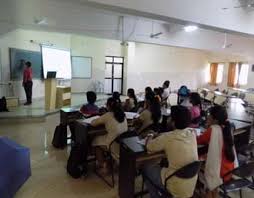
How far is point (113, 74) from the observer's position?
11719 millimetres

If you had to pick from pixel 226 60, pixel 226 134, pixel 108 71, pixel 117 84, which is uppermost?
pixel 226 60

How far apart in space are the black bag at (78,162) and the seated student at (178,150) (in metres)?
1.29

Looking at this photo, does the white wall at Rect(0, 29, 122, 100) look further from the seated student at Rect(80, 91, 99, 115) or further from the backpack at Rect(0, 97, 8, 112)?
the seated student at Rect(80, 91, 99, 115)

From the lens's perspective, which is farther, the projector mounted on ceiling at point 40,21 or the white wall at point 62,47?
the white wall at point 62,47

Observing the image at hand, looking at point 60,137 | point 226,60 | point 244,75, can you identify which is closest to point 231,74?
point 244,75

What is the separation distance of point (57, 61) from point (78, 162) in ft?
21.2

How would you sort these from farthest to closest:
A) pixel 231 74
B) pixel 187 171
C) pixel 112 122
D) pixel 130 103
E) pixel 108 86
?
pixel 108 86 < pixel 231 74 < pixel 130 103 < pixel 112 122 < pixel 187 171

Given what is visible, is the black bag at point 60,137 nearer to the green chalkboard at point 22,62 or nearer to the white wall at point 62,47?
the white wall at point 62,47

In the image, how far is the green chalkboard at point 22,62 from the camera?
23.8 ft

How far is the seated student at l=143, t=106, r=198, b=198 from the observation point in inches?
72.1

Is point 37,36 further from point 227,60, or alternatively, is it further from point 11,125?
point 227,60

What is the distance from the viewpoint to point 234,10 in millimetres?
3805

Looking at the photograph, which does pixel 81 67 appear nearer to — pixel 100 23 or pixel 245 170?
pixel 100 23

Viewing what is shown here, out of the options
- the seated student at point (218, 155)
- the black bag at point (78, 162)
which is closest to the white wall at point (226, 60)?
the seated student at point (218, 155)
